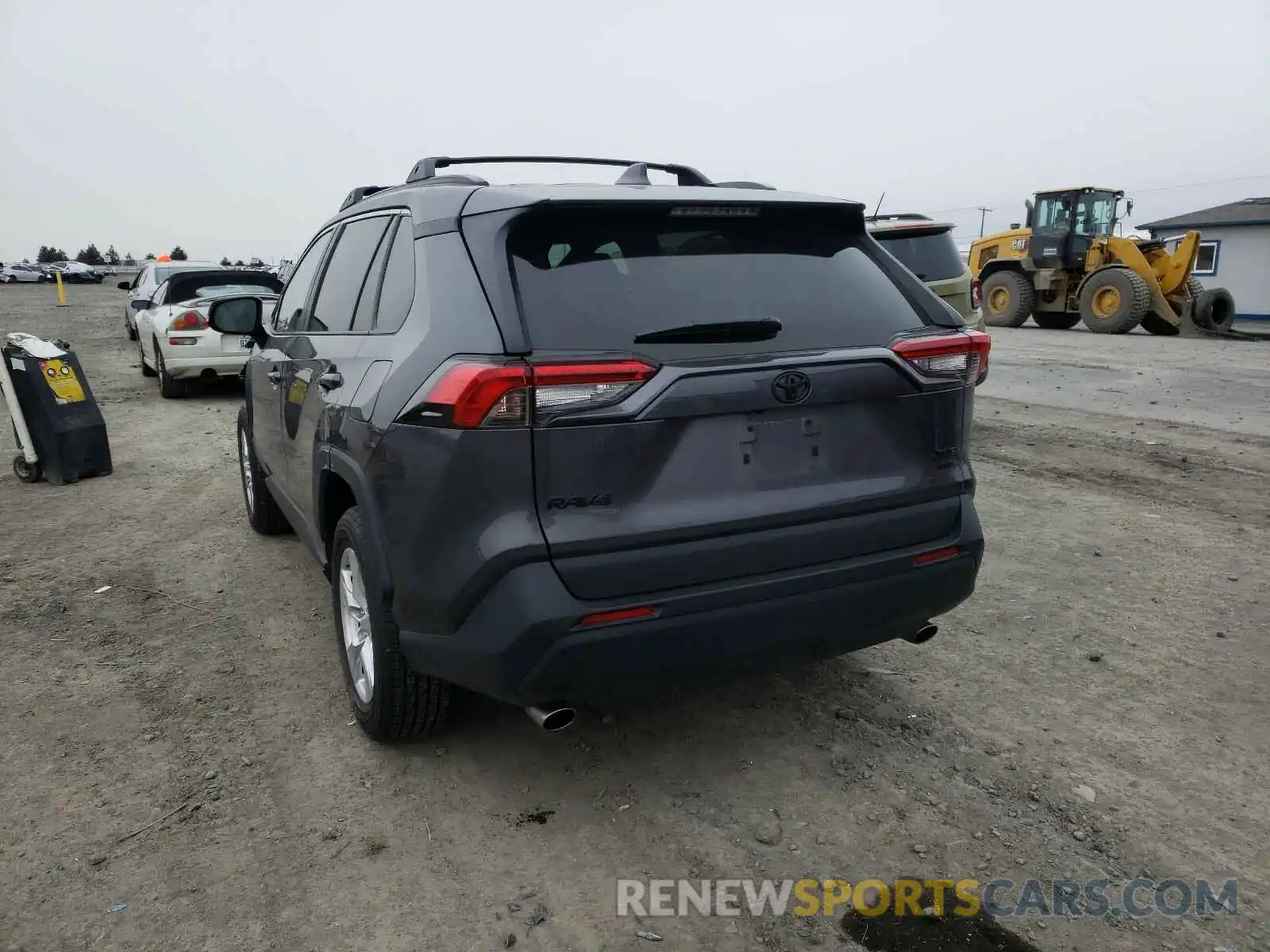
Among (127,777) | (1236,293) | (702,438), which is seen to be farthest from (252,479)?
(1236,293)

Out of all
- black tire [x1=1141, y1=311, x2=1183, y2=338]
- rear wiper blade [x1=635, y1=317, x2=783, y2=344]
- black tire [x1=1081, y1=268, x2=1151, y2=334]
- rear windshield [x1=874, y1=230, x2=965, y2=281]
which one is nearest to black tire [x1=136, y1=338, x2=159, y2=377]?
rear windshield [x1=874, y1=230, x2=965, y2=281]

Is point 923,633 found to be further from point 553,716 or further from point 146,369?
point 146,369

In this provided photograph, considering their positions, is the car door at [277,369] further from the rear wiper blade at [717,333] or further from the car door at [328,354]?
the rear wiper blade at [717,333]

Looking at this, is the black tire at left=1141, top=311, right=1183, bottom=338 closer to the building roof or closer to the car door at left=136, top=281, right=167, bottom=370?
the building roof

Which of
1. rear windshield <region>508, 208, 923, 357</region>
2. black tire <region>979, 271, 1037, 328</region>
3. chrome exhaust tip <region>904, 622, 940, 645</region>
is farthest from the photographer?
black tire <region>979, 271, 1037, 328</region>

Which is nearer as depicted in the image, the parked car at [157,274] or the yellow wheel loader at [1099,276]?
the parked car at [157,274]

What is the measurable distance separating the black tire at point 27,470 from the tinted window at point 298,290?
3.61 meters

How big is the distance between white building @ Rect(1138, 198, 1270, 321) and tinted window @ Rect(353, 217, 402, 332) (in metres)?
31.8

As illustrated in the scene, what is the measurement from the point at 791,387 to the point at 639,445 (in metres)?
0.48

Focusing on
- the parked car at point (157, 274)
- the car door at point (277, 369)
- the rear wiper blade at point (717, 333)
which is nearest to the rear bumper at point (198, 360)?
the parked car at point (157, 274)

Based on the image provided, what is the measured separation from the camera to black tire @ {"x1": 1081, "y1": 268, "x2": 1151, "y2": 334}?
19.1 meters

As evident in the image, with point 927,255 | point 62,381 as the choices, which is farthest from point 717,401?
point 927,255

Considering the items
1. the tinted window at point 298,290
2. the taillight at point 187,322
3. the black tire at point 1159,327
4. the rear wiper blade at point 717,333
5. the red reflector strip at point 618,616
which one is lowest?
the black tire at point 1159,327

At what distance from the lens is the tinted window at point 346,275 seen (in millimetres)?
3516
